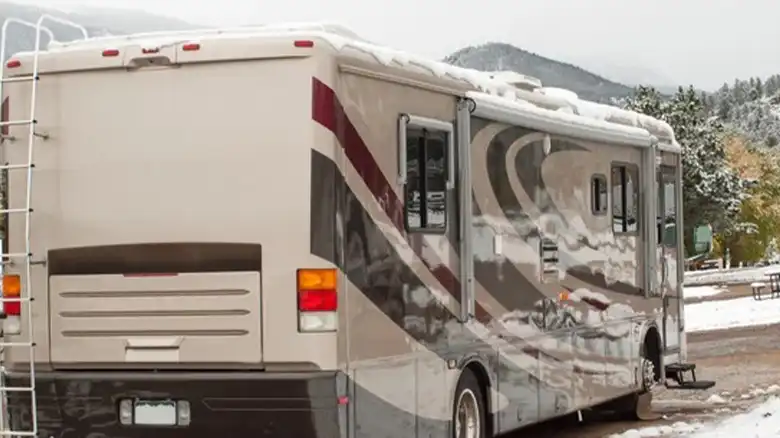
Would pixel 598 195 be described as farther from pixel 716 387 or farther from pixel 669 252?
pixel 716 387

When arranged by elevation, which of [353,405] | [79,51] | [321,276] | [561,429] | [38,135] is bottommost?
[561,429]

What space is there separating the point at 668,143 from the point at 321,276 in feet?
26.8

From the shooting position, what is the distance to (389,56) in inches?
349

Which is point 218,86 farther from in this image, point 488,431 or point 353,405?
point 488,431

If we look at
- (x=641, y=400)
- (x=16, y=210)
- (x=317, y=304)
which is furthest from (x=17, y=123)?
(x=641, y=400)

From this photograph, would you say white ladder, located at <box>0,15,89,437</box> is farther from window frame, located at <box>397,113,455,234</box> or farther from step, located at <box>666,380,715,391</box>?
step, located at <box>666,380,715,391</box>

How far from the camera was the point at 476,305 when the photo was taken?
394 inches

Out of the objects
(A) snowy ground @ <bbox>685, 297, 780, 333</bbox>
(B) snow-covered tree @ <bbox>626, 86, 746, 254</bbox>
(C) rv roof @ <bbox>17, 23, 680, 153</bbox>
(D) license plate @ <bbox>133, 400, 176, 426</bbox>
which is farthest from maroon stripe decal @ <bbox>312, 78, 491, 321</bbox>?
(B) snow-covered tree @ <bbox>626, 86, 746, 254</bbox>

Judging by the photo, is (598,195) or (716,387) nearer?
(598,195)

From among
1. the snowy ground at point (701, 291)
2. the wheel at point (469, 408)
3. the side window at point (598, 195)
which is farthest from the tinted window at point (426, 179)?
the snowy ground at point (701, 291)

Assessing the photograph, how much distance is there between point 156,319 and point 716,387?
10.2m

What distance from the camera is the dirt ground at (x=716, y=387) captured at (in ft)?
44.6

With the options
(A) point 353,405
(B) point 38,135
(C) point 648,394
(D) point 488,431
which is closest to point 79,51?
(B) point 38,135

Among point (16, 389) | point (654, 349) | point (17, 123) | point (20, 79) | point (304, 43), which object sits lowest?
point (654, 349)
